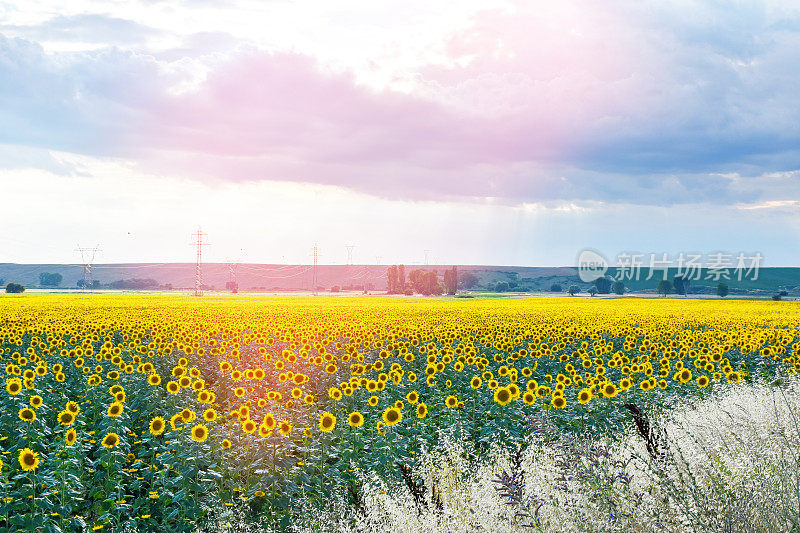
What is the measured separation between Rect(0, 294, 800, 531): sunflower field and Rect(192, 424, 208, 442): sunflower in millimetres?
29

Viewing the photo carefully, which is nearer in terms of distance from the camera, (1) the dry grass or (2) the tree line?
(1) the dry grass

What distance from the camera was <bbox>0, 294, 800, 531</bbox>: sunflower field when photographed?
302 inches

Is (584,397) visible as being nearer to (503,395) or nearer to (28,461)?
(503,395)

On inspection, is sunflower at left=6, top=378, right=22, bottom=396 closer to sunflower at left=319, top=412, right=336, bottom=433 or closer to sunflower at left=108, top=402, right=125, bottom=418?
sunflower at left=108, top=402, right=125, bottom=418

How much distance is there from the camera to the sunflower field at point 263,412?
25.2 ft

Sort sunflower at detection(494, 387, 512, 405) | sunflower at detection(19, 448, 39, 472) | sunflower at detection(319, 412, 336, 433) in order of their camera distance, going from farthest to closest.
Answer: sunflower at detection(494, 387, 512, 405)
sunflower at detection(319, 412, 336, 433)
sunflower at detection(19, 448, 39, 472)

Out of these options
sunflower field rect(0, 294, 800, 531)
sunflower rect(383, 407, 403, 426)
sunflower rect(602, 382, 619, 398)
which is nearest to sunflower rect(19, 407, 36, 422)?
sunflower field rect(0, 294, 800, 531)

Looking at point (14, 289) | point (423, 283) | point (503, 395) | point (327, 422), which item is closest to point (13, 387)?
point (327, 422)

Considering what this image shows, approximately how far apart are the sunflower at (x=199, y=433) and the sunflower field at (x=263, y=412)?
29 mm

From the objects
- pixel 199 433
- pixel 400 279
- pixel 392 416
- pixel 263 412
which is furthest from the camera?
pixel 400 279

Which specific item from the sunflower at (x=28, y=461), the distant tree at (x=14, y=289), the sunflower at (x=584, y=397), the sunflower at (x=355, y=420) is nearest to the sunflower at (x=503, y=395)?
the sunflower at (x=584, y=397)

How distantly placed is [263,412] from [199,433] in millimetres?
2102

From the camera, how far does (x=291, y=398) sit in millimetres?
10992

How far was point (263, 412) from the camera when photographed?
32.6ft
